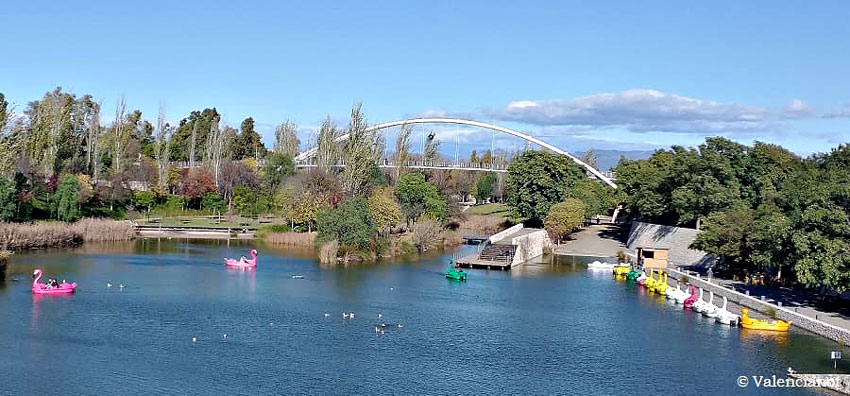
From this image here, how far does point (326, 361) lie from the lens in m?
27.4

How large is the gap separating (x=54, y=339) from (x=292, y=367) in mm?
8362

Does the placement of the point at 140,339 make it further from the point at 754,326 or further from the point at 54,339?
the point at 754,326

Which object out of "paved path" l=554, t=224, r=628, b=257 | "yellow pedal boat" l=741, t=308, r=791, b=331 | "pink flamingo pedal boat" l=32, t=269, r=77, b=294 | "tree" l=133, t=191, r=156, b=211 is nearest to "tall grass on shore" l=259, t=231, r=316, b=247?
"tree" l=133, t=191, r=156, b=211

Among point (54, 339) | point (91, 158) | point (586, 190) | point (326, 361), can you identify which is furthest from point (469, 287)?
point (91, 158)

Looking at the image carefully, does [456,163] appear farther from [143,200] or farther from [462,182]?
[143,200]

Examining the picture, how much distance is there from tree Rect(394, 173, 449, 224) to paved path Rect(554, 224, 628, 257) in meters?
9.64

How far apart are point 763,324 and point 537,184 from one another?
1415 inches

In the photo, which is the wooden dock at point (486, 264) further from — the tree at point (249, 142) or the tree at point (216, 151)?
the tree at point (249, 142)

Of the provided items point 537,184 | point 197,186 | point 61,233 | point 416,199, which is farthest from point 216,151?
point 537,184

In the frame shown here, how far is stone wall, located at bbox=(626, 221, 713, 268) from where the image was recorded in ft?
173

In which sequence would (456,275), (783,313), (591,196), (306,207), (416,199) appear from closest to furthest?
(783,313)
(456,275)
(306,207)
(416,199)
(591,196)

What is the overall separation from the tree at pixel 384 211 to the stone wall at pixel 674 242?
1689 cm

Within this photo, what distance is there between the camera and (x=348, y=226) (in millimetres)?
52750

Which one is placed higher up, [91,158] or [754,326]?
[91,158]
